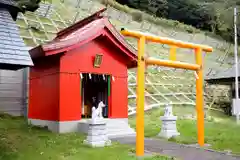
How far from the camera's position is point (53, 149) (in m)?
7.96

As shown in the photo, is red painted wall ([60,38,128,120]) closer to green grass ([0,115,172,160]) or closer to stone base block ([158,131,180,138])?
green grass ([0,115,172,160])

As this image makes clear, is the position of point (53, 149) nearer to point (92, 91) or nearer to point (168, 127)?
point (168, 127)

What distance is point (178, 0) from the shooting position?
42.6 meters

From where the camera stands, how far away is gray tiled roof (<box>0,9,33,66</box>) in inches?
255

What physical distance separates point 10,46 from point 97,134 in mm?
3643

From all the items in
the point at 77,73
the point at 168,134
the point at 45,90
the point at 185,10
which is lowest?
the point at 168,134

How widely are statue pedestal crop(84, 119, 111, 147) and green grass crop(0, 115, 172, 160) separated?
232mm

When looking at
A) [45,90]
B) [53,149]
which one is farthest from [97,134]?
[45,90]

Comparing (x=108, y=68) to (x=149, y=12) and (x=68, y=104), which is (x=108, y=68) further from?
(x=149, y=12)

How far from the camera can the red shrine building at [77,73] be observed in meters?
11.2

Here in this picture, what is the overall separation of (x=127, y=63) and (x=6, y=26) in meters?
6.79

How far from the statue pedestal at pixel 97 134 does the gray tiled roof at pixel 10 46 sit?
2976 millimetres

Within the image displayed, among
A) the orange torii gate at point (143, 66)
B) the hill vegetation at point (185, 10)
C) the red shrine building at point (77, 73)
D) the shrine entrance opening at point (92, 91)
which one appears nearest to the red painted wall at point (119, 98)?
the red shrine building at point (77, 73)

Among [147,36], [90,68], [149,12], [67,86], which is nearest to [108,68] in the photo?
[90,68]
